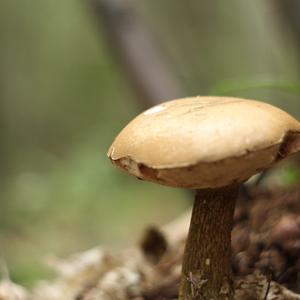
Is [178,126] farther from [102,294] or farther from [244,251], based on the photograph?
[102,294]

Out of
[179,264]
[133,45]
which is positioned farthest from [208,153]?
[133,45]

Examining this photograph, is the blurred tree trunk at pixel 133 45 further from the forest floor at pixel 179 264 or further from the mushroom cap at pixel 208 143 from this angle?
the mushroom cap at pixel 208 143

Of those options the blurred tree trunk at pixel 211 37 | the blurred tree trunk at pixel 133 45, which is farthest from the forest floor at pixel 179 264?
the blurred tree trunk at pixel 211 37

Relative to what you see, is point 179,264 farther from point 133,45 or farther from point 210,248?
point 133,45

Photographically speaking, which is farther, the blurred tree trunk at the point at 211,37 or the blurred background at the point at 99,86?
the blurred tree trunk at the point at 211,37

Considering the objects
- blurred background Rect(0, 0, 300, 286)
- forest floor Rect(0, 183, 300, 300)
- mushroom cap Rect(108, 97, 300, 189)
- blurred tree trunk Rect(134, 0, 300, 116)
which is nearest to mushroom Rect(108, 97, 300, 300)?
mushroom cap Rect(108, 97, 300, 189)

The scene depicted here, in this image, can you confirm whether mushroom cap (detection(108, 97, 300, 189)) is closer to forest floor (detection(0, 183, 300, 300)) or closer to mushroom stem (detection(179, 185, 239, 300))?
mushroom stem (detection(179, 185, 239, 300))
